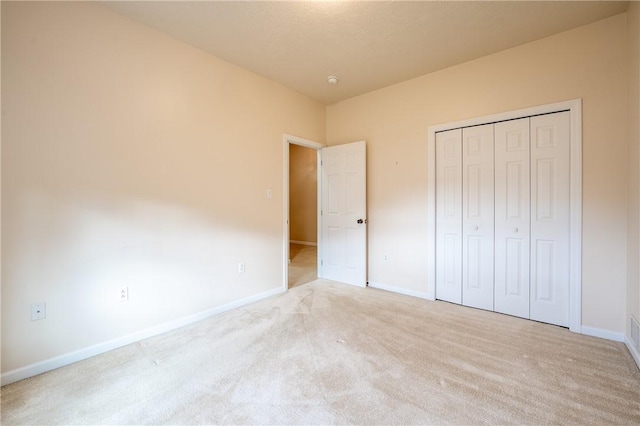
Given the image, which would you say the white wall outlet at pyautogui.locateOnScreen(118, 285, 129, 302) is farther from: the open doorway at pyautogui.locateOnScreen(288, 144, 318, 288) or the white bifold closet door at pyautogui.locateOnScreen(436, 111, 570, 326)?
the open doorway at pyautogui.locateOnScreen(288, 144, 318, 288)

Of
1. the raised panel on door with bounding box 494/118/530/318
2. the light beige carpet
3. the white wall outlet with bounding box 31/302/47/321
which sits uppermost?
the raised panel on door with bounding box 494/118/530/318

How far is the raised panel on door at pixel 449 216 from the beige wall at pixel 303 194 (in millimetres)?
4113

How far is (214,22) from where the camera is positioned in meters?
2.27

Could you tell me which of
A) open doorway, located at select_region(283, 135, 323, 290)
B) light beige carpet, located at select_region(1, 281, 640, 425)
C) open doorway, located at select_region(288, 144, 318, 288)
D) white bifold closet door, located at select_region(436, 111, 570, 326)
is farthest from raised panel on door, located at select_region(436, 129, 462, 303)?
open doorway, located at select_region(288, 144, 318, 288)

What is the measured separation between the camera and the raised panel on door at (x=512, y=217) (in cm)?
264

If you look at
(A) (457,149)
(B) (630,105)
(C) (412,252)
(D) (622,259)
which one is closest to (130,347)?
(C) (412,252)

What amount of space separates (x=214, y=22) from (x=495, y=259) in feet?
11.3

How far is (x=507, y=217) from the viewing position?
2734mm

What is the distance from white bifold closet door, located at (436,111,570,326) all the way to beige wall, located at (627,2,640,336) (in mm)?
372

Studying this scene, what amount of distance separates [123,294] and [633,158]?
4088 millimetres

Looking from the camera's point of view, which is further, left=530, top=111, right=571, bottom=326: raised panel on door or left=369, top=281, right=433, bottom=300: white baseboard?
left=369, top=281, right=433, bottom=300: white baseboard

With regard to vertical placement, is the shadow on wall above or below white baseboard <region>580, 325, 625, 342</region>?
above

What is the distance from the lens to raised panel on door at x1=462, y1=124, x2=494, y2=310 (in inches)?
112

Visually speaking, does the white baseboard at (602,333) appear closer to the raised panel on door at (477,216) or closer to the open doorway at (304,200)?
the raised panel on door at (477,216)
